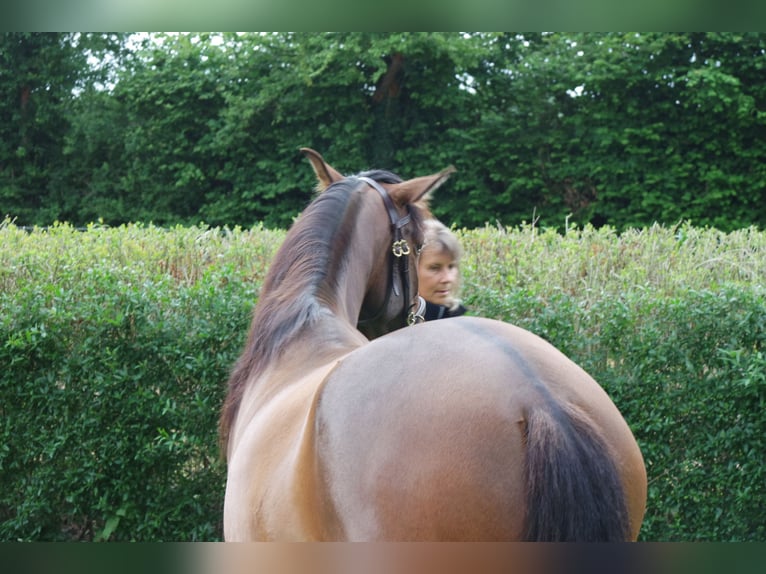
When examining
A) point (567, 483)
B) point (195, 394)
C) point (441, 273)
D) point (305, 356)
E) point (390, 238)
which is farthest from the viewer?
point (195, 394)

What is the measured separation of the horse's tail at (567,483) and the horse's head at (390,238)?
133 centimetres

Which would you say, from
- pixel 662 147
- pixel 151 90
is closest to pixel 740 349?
pixel 662 147

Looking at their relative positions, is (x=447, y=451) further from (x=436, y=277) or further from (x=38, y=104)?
(x=38, y=104)

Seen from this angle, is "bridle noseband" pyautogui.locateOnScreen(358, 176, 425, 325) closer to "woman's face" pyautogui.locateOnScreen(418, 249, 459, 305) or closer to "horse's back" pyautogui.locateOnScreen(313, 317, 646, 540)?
"woman's face" pyautogui.locateOnScreen(418, 249, 459, 305)

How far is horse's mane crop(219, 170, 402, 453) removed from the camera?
2426mm

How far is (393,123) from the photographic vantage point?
14.1 meters

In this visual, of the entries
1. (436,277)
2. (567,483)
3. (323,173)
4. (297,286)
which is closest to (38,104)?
(436,277)

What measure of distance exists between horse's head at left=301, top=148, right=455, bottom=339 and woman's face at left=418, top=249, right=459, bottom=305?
83cm

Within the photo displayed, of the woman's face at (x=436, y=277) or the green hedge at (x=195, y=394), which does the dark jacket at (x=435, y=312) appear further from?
the green hedge at (x=195, y=394)

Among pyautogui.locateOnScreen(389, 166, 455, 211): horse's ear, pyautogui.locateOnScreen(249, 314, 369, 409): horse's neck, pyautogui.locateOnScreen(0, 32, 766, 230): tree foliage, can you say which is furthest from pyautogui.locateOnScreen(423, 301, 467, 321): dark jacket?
pyautogui.locateOnScreen(0, 32, 766, 230): tree foliage

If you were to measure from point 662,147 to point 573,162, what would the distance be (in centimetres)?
142

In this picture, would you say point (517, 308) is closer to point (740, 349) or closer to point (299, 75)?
point (740, 349)

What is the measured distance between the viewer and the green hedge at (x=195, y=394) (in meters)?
3.94

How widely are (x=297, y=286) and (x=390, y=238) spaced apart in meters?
0.49
